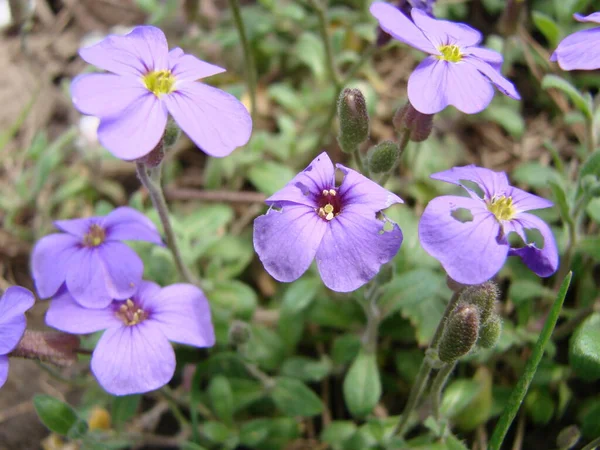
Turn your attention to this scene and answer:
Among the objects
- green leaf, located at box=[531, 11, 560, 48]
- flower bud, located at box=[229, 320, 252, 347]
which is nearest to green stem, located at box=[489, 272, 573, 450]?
flower bud, located at box=[229, 320, 252, 347]

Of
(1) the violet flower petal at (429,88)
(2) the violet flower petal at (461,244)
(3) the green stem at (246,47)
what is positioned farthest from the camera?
(3) the green stem at (246,47)

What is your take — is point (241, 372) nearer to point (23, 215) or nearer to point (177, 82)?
point (177, 82)

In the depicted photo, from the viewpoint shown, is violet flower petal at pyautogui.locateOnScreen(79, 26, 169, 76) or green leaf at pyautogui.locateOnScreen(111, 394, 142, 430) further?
green leaf at pyautogui.locateOnScreen(111, 394, 142, 430)

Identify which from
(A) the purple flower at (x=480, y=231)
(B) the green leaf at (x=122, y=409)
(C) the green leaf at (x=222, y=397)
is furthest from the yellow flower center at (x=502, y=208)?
(B) the green leaf at (x=122, y=409)

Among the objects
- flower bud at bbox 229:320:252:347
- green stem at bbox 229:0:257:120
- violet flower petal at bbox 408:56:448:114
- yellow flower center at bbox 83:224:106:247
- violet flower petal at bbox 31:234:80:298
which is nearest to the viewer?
violet flower petal at bbox 408:56:448:114

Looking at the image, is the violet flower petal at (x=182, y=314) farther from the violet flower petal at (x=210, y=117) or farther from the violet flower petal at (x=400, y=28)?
the violet flower petal at (x=400, y=28)

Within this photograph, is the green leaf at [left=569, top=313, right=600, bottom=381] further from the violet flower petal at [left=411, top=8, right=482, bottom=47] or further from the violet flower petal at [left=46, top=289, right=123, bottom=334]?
the violet flower petal at [left=46, top=289, right=123, bottom=334]

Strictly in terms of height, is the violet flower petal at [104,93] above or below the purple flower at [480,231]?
above
